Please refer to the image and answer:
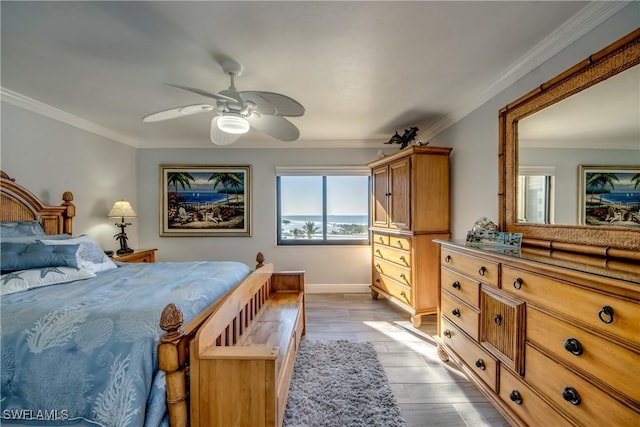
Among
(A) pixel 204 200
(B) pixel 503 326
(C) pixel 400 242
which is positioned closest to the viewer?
(B) pixel 503 326

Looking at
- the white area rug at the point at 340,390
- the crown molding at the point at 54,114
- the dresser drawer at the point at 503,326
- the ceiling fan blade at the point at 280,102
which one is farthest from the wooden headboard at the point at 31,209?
the dresser drawer at the point at 503,326

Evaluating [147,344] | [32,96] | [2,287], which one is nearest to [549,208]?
[147,344]

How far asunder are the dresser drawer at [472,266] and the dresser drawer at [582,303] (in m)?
0.13

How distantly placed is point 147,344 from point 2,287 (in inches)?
47.1

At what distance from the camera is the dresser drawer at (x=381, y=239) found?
3.44 meters

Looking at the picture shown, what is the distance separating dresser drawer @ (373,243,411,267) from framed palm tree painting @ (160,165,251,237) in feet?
6.58

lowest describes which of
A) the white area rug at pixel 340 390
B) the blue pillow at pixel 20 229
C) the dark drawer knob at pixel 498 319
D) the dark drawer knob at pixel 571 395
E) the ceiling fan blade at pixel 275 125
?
the white area rug at pixel 340 390

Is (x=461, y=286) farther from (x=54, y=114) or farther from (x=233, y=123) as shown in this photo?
(x=54, y=114)

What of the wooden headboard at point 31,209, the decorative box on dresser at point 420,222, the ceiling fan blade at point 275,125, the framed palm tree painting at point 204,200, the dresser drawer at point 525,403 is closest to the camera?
the dresser drawer at point 525,403

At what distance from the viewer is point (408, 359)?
226cm

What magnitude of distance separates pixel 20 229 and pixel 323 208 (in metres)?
3.29

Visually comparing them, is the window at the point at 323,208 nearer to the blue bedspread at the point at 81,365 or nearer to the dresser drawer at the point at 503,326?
the dresser drawer at the point at 503,326

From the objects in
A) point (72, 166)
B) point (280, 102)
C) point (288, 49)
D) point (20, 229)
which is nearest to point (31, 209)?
point (20, 229)

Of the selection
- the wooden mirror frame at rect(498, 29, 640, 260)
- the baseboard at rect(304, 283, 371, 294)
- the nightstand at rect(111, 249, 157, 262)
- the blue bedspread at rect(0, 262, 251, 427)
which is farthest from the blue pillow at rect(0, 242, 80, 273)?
the wooden mirror frame at rect(498, 29, 640, 260)
